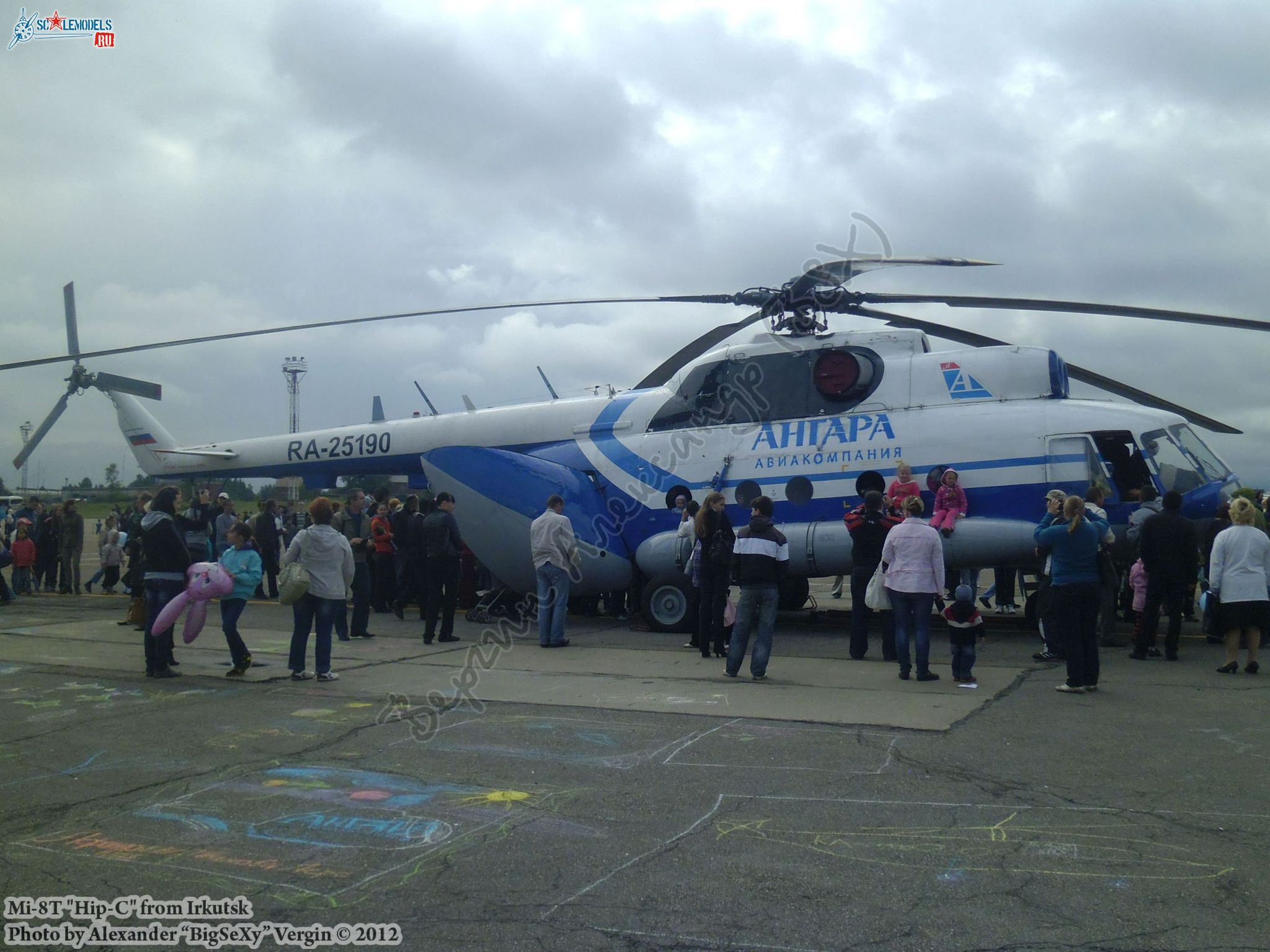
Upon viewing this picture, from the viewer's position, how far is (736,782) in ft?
18.1

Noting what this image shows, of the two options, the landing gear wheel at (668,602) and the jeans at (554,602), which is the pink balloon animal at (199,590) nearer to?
the jeans at (554,602)

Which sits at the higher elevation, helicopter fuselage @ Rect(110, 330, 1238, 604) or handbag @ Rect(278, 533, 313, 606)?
helicopter fuselage @ Rect(110, 330, 1238, 604)

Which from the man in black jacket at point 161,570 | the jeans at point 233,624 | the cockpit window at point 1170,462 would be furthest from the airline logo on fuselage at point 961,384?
the man in black jacket at point 161,570

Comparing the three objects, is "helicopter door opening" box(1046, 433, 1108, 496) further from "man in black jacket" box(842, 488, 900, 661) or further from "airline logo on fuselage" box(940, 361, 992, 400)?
"man in black jacket" box(842, 488, 900, 661)

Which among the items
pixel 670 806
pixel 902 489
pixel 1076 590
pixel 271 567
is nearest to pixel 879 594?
pixel 1076 590

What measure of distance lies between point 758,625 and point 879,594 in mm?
1225

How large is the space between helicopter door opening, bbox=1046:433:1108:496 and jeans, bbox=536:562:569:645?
551cm

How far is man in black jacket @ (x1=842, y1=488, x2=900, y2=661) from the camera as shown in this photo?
32.9 feet

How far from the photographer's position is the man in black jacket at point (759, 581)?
345 inches

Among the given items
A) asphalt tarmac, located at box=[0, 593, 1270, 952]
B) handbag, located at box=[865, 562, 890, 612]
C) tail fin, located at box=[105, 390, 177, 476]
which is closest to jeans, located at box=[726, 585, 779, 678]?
asphalt tarmac, located at box=[0, 593, 1270, 952]

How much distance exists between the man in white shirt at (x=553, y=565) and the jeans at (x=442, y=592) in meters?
1.07

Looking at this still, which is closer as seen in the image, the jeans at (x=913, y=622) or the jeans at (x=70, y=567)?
the jeans at (x=913, y=622)

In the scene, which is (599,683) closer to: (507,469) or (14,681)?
(507,469)

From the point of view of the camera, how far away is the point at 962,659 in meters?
8.44
